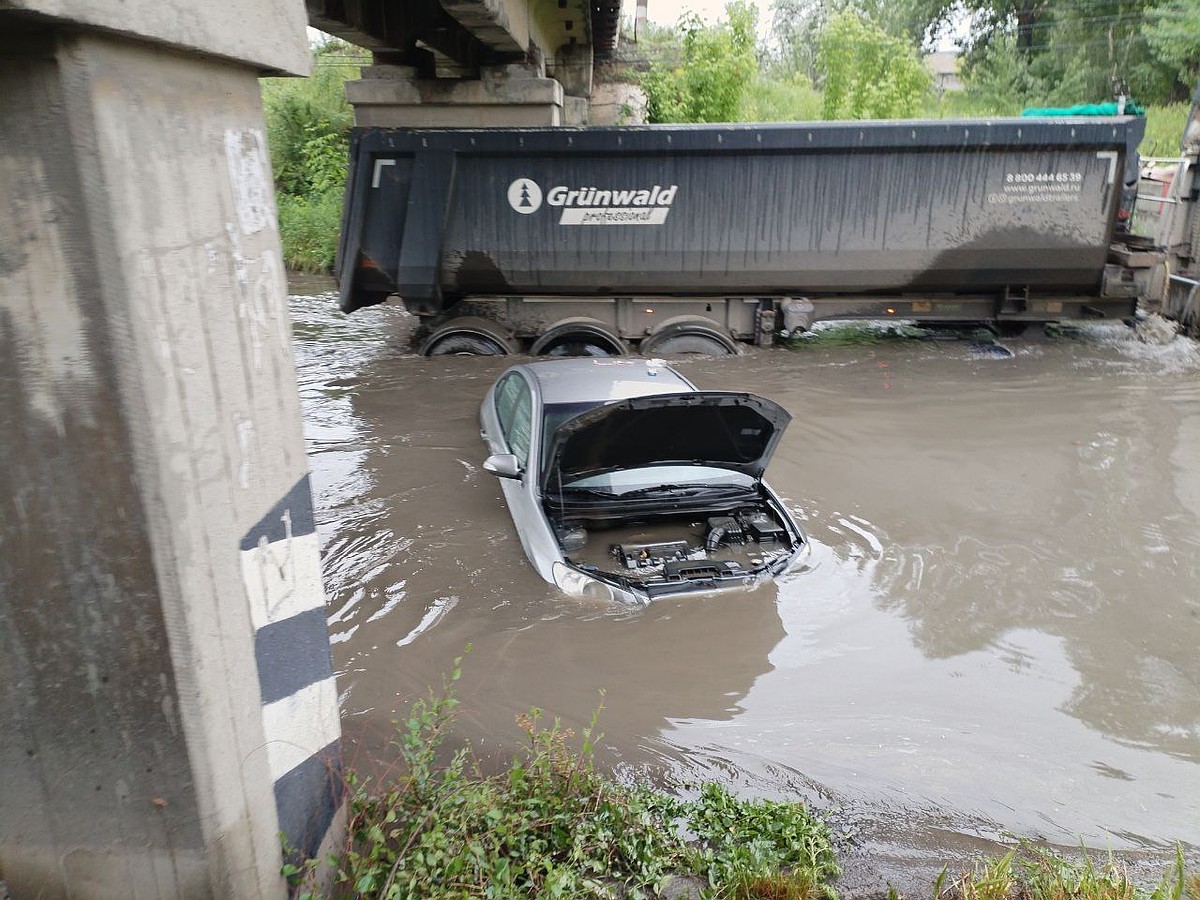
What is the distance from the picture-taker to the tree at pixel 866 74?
22.6 m

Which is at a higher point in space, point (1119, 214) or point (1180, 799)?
point (1119, 214)

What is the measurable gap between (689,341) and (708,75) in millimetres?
11171

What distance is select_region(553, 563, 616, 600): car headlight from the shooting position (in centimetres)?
527

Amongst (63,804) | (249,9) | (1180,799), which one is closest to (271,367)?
(249,9)

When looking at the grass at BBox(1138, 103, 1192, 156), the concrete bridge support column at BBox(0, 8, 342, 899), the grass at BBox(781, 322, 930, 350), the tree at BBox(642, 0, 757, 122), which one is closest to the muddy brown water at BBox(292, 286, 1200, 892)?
the concrete bridge support column at BBox(0, 8, 342, 899)

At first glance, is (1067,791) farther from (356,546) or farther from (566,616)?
(356,546)

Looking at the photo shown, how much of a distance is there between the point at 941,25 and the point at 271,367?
1655 inches

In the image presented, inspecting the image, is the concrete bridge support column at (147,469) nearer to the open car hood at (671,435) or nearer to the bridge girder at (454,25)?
the open car hood at (671,435)

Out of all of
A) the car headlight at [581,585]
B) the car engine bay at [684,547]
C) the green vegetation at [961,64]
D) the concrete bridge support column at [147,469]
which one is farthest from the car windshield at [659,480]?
the green vegetation at [961,64]

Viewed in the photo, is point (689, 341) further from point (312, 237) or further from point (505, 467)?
point (312, 237)

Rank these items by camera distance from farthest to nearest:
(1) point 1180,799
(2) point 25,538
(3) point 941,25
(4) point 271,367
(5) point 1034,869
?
(3) point 941,25 → (1) point 1180,799 → (5) point 1034,869 → (4) point 271,367 → (2) point 25,538

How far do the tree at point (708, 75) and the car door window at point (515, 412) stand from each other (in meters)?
14.8

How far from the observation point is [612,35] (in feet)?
55.8

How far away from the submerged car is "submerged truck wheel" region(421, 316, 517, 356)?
5529mm
